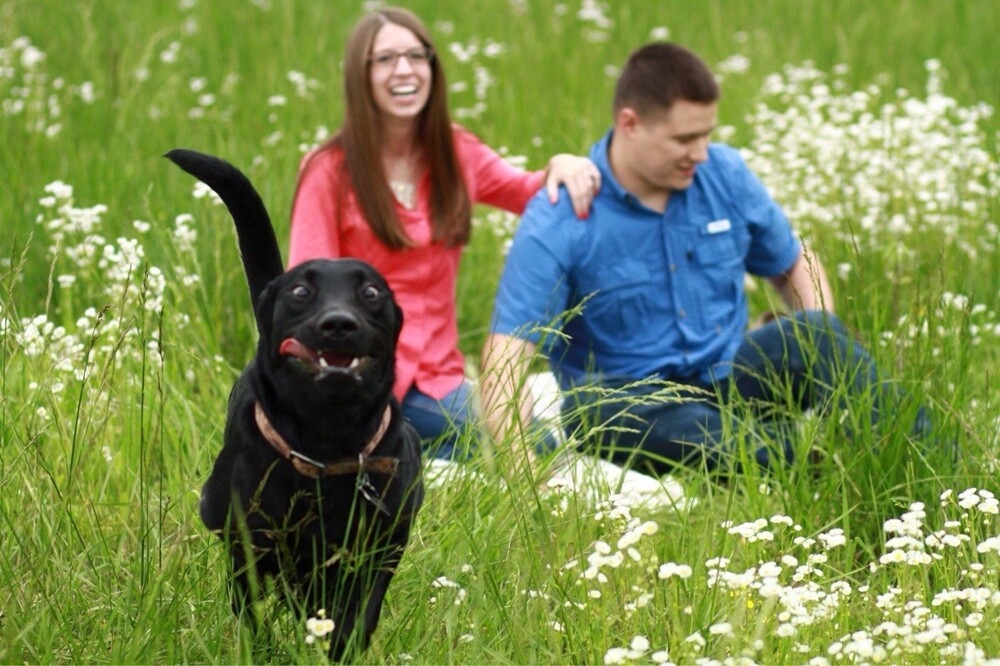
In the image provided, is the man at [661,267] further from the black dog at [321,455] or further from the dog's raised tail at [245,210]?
the black dog at [321,455]

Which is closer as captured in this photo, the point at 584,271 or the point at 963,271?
the point at 963,271

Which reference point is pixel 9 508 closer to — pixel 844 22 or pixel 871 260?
pixel 871 260

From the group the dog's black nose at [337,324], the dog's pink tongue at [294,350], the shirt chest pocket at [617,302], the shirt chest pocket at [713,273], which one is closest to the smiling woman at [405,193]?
the shirt chest pocket at [617,302]

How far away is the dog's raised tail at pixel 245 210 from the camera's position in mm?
2945

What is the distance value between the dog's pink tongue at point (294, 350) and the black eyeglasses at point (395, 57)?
228 centimetres

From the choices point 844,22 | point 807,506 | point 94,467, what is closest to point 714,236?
point 807,506

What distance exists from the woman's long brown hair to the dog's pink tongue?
2055mm

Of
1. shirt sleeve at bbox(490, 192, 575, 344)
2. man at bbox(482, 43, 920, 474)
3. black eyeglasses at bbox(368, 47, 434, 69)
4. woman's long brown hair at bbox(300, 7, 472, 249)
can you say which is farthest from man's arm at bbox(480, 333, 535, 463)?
black eyeglasses at bbox(368, 47, 434, 69)

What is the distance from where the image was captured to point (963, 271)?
13.2 ft

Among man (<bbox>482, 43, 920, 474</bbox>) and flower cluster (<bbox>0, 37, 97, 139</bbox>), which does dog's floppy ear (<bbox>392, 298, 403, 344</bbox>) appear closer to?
man (<bbox>482, 43, 920, 474</bbox>)

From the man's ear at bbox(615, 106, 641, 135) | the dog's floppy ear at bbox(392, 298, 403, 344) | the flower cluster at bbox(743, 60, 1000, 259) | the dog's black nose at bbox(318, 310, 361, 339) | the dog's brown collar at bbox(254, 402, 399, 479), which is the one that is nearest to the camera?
the dog's black nose at bbox(318, 310, 361, 339)

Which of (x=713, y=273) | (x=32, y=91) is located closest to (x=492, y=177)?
(x=713, y=273)

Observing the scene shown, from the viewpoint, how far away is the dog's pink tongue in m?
2.76

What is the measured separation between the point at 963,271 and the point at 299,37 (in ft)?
17.8
